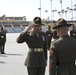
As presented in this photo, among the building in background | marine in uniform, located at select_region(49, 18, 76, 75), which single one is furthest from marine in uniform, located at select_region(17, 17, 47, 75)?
the building in background

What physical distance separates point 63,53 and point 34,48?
6.36ft

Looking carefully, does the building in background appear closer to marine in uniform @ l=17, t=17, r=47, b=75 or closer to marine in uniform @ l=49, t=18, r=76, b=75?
marine in uniform @ l=17, t=17, r=47, b=75

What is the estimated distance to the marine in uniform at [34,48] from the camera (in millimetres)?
5996

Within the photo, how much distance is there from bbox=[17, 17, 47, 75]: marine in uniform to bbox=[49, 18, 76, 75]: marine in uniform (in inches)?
69.6

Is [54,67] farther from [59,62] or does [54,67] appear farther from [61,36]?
[61,36]

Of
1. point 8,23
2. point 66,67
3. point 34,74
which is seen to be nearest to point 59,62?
point 66,67

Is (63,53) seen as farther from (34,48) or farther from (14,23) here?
(14,23)

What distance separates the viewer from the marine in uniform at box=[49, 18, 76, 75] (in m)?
4.17

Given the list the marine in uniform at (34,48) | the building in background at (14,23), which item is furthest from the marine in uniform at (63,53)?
the building in background at (14,23)

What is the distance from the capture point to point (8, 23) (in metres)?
114

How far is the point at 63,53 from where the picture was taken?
13.8 ft

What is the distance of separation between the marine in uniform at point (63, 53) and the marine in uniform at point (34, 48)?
1768mm

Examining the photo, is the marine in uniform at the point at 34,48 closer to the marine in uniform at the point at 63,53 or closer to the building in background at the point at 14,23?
the marine in uniform at the point at 63,53

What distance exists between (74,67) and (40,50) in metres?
1.92
